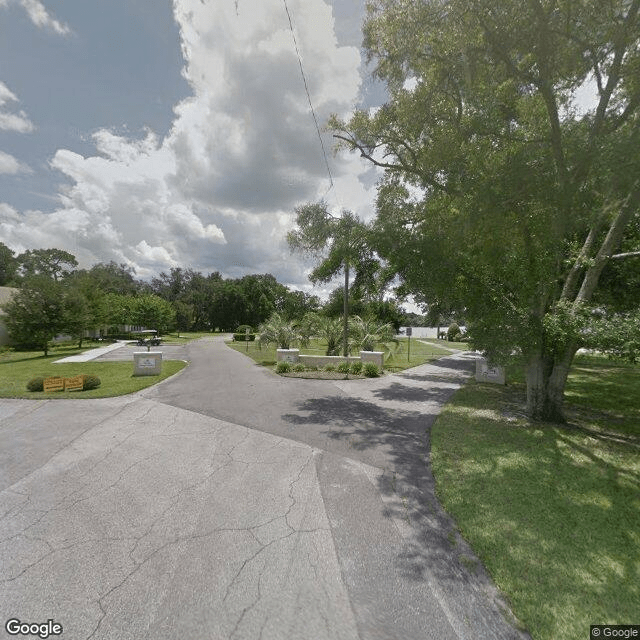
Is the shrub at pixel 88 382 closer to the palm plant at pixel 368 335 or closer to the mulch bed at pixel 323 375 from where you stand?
the mulch bed at pixel 323 375

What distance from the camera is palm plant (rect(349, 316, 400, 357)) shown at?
17562 mm

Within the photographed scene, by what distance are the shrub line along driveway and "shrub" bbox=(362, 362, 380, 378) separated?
21.3 ft

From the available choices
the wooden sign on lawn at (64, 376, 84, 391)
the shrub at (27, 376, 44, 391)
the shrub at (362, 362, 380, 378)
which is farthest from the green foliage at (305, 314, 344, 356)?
the shrub at (27, 376, 44, 391)

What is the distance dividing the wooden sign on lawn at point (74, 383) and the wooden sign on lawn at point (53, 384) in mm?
138

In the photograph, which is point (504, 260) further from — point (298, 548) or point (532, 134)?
point (298, 548)

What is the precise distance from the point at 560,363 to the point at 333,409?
234 inches

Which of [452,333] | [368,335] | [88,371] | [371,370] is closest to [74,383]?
[88,371]

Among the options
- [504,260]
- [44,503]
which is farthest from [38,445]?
[504,260]

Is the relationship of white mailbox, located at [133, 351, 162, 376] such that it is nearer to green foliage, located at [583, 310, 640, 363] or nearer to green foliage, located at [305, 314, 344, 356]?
green foliage, located at [305, 314, 344, 356]

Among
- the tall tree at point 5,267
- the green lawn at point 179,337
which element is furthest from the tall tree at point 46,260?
the green lawn at point 179,337

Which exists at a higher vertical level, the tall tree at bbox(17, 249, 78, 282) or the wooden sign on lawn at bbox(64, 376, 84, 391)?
the tall tree at bbox(17, 249, 78, 282)

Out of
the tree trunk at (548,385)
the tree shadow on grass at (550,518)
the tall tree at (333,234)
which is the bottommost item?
the tree shadow on grass at (550,518)

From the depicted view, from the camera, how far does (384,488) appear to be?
4512 mm

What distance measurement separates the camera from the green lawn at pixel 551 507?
262 cm
